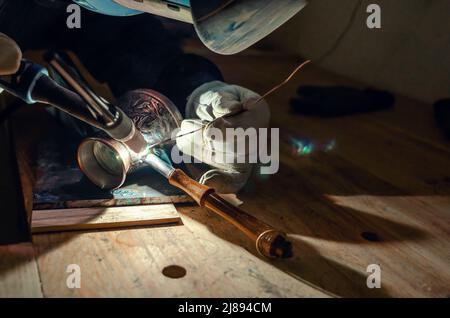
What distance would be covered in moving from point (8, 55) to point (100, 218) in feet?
1.20

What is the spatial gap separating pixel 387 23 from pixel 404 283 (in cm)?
159

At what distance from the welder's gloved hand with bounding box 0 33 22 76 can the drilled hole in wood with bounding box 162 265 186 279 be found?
0.46 meters

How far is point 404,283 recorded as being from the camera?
0.86m

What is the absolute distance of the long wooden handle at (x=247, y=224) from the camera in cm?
86

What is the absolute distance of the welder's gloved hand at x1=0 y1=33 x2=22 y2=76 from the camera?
0.80 meters

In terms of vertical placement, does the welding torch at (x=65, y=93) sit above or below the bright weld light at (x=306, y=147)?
above

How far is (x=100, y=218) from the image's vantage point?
96 cm

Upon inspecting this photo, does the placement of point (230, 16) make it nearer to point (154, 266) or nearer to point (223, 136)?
point (223, 136)

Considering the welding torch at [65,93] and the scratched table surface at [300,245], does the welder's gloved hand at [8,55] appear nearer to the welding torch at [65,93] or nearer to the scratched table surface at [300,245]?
the welding torch at [65,93]

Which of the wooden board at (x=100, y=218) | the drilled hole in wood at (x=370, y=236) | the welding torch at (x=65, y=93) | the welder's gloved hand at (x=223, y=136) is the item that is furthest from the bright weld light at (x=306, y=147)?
the welding torch at (x=65, y=93)

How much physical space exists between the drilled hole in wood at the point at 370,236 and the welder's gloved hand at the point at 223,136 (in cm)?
31

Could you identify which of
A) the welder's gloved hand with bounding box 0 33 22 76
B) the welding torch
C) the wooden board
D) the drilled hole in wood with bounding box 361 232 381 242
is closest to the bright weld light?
the drilled hole in wood with bounding box 361 232 381 242

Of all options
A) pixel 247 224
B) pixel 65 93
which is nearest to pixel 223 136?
pixel 247 224
